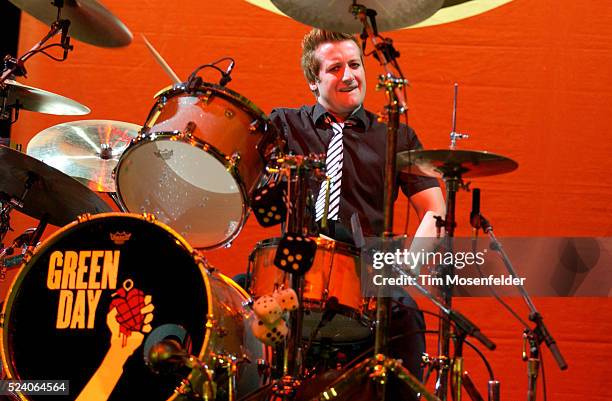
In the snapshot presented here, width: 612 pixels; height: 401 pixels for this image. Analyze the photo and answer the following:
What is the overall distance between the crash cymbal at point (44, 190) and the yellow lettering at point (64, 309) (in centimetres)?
47

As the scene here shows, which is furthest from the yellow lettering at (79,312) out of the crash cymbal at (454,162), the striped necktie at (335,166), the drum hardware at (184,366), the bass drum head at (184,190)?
the crash cymbal at (454,162)

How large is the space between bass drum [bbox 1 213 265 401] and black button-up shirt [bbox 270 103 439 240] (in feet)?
2.70

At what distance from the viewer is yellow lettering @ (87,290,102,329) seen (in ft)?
7.87

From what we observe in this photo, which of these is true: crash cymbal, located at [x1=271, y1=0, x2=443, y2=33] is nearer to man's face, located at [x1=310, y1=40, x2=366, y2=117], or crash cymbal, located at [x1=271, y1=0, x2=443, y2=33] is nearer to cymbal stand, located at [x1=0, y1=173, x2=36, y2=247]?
man's face, located at [x1=310, y1=40, x2=366, y2=117]

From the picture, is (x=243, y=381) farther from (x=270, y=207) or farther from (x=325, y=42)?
(x=325, y=42)

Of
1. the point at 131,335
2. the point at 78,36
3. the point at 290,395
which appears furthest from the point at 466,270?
the point at 78,36

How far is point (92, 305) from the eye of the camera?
2.40 m

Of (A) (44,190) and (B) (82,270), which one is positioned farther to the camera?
(A) (44,190)

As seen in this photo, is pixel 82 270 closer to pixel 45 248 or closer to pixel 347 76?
pixel 45 248

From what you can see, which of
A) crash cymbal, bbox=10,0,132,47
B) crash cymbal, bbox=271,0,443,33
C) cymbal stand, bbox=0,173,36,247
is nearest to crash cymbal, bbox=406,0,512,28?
crash cymbal, bbox=271,0,443,33

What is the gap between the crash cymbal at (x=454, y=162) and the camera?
228 centimetres

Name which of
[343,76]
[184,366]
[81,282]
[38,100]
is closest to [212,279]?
[184,366]

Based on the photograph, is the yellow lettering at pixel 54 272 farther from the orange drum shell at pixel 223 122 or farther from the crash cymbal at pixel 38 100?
the crash cymbal at pixel 38 100

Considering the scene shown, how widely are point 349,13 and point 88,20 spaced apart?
0.95 m
